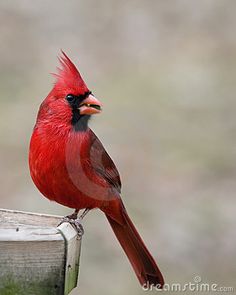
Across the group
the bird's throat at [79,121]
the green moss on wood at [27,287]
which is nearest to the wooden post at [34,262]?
the green moss on wood at [27,287]

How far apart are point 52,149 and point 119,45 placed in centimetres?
469

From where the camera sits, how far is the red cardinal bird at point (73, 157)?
3877 mm

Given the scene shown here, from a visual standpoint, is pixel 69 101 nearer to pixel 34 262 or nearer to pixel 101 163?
pixel 101 163

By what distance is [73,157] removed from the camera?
396 centimetres

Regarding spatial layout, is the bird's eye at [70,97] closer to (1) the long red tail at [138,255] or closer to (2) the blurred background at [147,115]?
(1) the long red tail at [138,255]

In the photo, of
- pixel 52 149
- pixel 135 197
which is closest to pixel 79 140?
pixel 52 149

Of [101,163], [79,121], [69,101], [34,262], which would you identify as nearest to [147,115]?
[101,163]

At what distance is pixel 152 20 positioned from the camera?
29.5 feet

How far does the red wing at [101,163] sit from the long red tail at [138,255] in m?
0.12

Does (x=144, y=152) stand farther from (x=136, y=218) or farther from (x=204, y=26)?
(x=204, y=26)

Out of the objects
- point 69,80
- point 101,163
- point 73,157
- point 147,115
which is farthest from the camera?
point 147,115

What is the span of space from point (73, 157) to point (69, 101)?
20 centimetres

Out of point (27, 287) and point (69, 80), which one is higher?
point (69, 80)

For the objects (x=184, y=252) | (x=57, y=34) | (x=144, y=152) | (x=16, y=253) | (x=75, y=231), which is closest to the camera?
(x=16, y=253)
